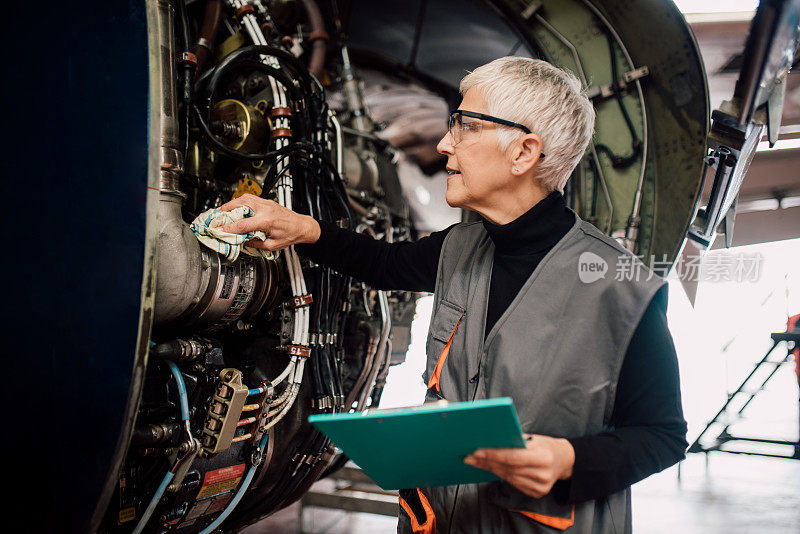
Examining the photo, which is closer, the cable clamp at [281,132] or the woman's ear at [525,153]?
the woman's ear at [525,153]

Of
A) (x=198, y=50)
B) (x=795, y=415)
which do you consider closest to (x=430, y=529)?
(x=198, y=50)

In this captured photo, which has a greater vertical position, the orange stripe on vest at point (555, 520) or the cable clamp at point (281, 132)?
the cable clamp at point (281, 132)

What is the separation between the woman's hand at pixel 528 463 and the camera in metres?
0.85

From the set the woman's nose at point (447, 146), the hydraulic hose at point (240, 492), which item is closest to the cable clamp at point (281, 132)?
the woman's nose at point (447, 146)

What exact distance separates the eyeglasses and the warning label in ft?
3.26

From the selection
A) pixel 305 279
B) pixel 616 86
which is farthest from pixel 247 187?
pixel 616 86

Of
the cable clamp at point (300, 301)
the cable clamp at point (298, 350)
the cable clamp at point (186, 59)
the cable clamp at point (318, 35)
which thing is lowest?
the cable clamp at point (298, 350)

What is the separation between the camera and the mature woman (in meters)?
0.99

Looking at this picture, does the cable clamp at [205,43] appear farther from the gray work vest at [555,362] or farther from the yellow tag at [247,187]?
the gray work vest at [555,362]

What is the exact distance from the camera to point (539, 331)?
3.54ft

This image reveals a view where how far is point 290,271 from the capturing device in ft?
5.17

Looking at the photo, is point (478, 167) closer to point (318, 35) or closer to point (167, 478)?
point (167, 478)

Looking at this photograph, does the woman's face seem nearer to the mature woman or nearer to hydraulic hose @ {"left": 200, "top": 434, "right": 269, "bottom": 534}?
the mature woman

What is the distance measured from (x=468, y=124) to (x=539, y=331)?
0.46 m
